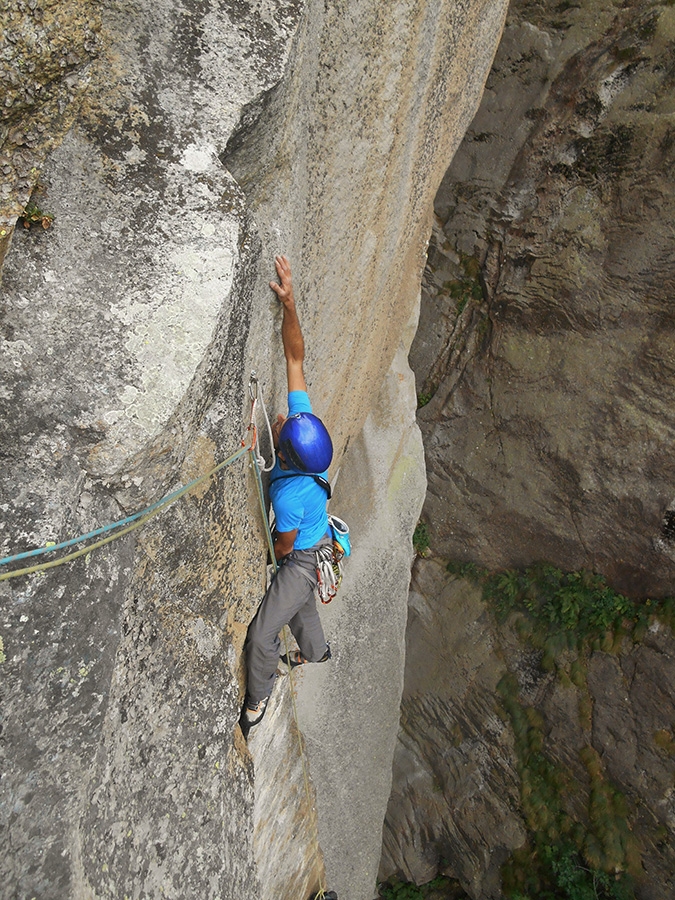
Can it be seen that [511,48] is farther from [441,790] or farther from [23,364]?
[441,790]

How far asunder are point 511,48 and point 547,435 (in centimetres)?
440

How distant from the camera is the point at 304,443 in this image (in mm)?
2887

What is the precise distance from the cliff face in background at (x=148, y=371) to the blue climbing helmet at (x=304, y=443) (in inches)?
10.7

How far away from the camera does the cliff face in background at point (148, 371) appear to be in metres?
1.79

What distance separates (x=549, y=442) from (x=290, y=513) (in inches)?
202

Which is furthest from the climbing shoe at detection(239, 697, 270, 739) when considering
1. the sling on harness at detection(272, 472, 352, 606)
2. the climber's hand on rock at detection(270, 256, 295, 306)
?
the climber's hand on rock at detection(270, 256, 295, 306)

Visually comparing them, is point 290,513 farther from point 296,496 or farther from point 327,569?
point 327,569

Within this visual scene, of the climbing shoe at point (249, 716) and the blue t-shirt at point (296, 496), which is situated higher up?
the blue t-shirt at point (296, 496)

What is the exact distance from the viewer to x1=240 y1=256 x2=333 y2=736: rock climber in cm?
290

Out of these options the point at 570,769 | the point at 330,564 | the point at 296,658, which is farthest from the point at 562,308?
the point at 570,769

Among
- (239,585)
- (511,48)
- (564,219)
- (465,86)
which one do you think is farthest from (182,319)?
(511,48)

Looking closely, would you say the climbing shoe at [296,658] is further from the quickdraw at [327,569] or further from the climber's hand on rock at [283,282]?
the climber's hand on rock at [283,282]

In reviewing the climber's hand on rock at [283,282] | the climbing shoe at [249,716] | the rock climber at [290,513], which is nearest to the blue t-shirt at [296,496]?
the rock climber at [290,513]

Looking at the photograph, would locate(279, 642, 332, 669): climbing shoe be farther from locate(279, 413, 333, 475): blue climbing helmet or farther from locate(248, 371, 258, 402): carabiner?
locate(248, 371, 258, 402): carabiner
